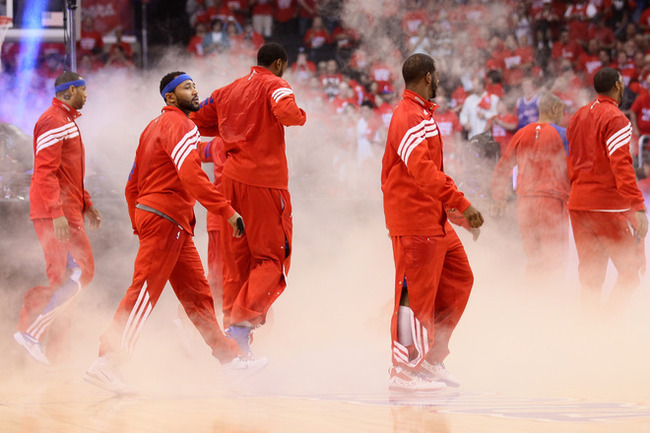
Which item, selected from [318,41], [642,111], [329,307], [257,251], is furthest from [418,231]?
[318,41]

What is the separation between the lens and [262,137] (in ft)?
17.3

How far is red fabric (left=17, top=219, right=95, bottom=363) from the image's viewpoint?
580 cm

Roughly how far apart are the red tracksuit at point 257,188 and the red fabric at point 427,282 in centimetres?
74

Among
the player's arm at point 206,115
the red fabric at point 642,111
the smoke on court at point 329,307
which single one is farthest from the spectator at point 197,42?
the player's arm at point 206,115

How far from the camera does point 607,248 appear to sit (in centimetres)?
617

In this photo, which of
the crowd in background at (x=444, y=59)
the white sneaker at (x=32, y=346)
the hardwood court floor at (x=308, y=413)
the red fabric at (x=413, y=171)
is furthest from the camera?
the crowd in background at (x=444, y=59)

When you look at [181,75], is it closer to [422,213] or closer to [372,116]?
[422,213]

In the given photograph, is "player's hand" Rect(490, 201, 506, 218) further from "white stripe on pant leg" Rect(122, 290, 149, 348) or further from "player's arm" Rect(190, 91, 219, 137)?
"white stripe on pant leg" Rect(122, 290, 149, 348)

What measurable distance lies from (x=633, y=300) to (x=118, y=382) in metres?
4.35

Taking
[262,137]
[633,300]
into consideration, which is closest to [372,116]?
[633,300]

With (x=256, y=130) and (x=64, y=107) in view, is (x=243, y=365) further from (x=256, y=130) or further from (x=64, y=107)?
(x=64, y=107)

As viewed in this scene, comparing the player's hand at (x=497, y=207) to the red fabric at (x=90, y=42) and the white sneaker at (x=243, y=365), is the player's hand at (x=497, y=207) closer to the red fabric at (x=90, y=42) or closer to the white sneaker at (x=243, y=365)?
the white sneaker at (x=243, y=365)

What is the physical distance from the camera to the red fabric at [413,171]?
459cm

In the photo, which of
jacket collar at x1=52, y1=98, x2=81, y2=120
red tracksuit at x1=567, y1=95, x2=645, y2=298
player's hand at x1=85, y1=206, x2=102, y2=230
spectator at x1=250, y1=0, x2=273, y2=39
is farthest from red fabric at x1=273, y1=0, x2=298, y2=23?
player's hand at x1=85, y1=206, x2=102, y2=230
